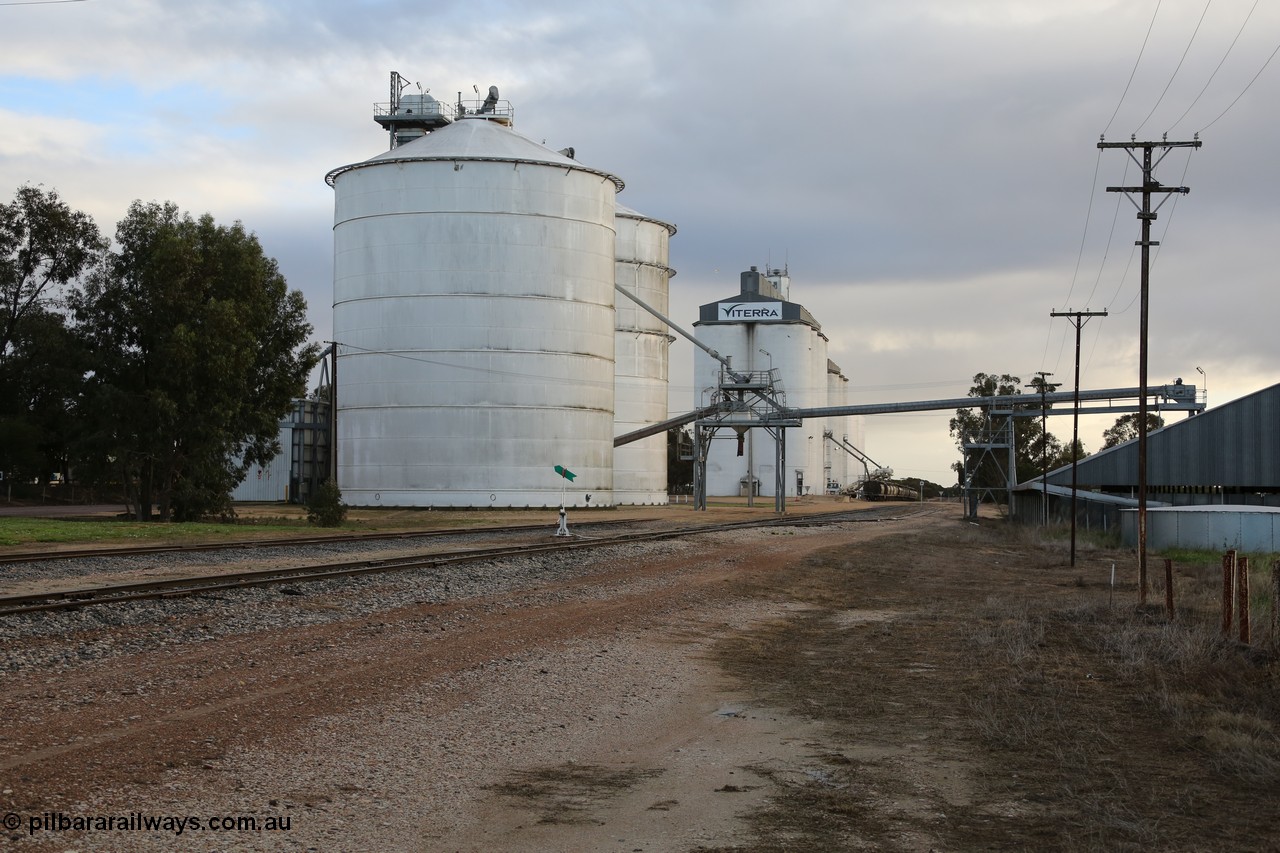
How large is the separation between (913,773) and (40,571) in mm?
17331

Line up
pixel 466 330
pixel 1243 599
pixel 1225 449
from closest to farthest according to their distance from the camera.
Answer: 1. pixel 1243 599
2. pixel 1225 449
3. pixel 466 330

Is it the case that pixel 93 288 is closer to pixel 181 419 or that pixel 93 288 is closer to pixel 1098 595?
pixel 181 419

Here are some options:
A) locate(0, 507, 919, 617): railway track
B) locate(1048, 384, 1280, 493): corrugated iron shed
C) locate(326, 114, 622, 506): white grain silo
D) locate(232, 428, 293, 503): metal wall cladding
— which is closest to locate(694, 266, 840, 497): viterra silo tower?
locate(232, 428, 293, 503): metal wall cladding

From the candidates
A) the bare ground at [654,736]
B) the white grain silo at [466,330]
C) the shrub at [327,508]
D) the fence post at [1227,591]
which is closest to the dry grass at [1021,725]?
the bare ground at [654,736]

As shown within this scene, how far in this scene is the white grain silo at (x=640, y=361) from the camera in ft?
271

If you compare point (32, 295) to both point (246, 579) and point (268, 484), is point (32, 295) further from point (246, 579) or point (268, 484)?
point (246, 579)

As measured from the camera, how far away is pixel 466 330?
62.0 metres

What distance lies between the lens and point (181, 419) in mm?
42938

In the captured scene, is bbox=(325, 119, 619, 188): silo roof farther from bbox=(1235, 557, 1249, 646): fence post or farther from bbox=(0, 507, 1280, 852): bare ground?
bbox=(1235, 557, 1249, 646): fence post

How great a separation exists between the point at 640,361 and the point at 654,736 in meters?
73.8

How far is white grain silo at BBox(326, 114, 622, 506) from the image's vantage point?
201 ft

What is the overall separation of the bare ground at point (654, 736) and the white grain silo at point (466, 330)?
42.3m

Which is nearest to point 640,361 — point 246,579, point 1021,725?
point 246,579

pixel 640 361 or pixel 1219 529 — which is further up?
pixel 640 361
